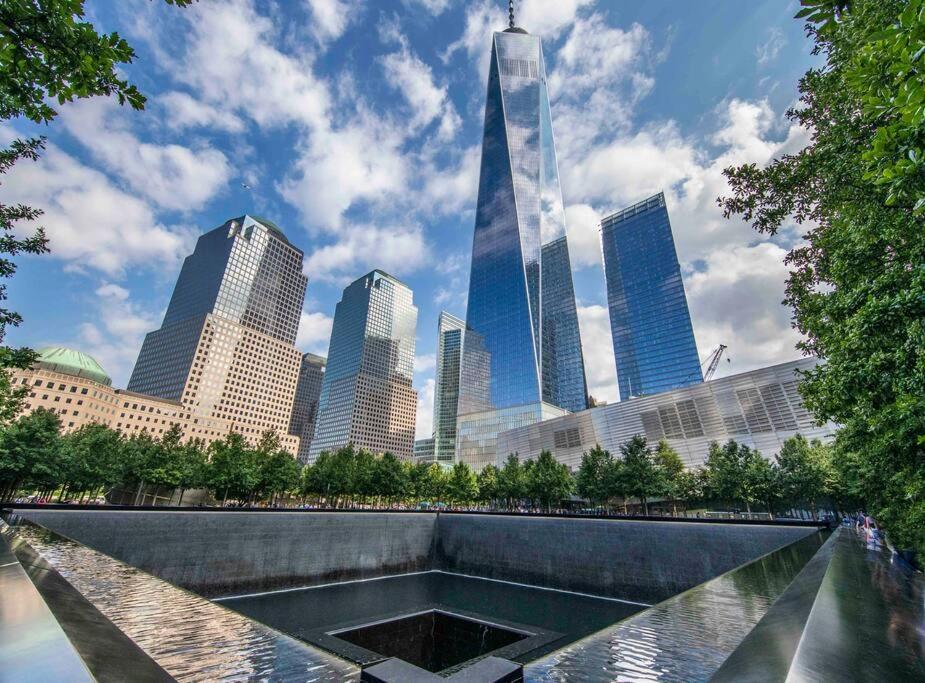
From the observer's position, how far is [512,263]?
138 metres

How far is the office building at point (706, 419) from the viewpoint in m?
61.9

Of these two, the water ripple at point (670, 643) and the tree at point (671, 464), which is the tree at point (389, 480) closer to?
the tree at point (671, 464)

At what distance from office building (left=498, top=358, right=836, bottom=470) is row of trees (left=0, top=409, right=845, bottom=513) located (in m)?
9.91

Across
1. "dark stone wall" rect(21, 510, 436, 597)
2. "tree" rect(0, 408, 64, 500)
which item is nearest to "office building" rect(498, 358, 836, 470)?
"dark stone wall" rect(21, 510, 436, 597)

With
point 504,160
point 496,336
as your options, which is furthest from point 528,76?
point 496,336

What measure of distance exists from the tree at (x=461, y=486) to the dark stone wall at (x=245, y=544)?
32.0 m

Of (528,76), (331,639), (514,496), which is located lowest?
(331,639)

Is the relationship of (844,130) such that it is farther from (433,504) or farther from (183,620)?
(433,504)

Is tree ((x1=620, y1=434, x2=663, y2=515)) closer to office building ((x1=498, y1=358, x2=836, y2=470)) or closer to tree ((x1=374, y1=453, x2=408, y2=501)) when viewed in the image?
office building ((x1=498, y1=358, x2=836, y2=470))

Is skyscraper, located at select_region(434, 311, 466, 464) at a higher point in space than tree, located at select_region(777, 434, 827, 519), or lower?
higher

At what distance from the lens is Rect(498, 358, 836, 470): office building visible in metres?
61.9

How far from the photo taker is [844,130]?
7910 millimetres

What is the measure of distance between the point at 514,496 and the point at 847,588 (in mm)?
56141

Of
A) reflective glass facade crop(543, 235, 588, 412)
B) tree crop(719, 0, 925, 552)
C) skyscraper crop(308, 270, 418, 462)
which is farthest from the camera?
skyscraper crop(308, 270, 418, 462)
